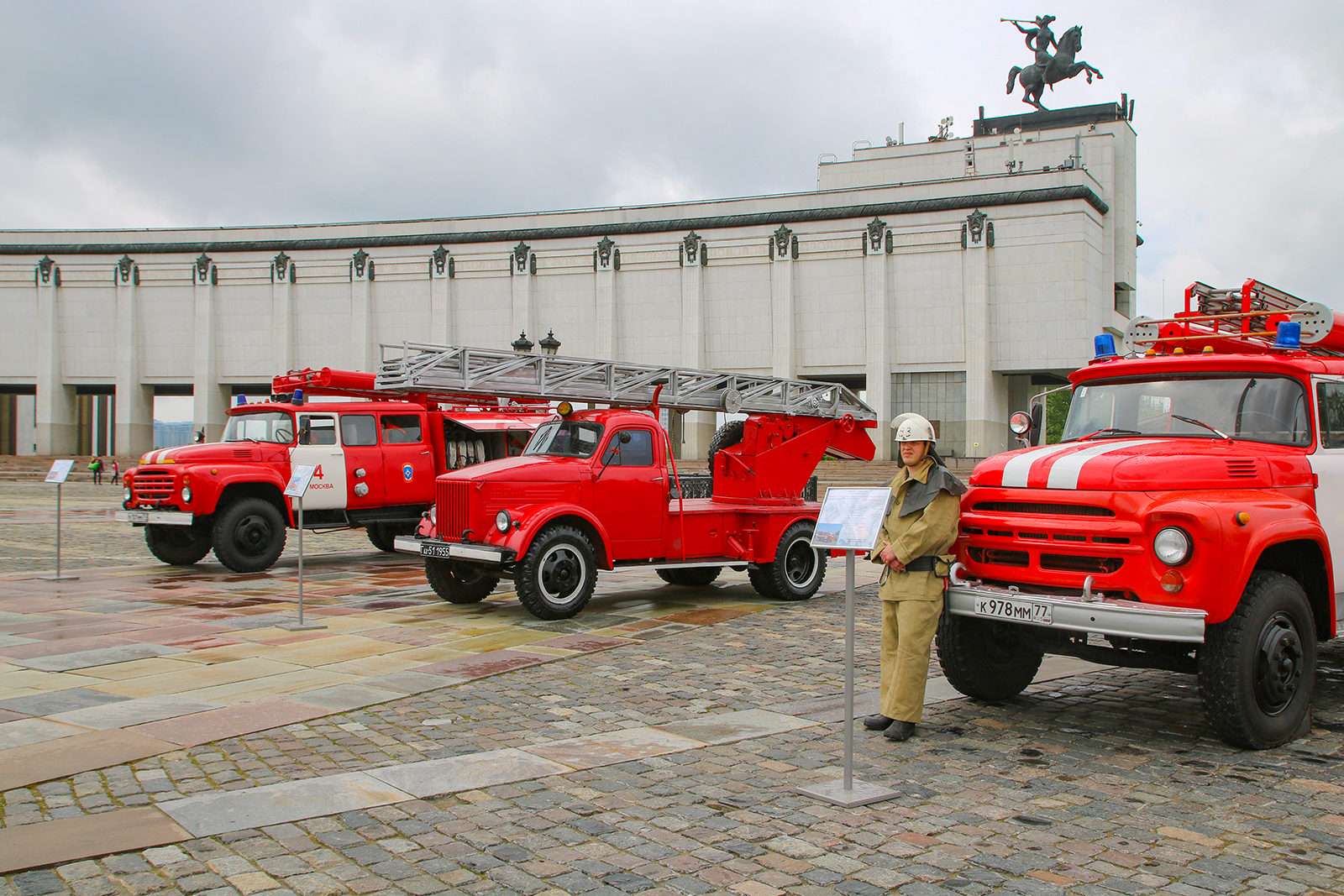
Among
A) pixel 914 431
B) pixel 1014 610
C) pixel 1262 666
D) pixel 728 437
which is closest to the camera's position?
pixel 1262 666

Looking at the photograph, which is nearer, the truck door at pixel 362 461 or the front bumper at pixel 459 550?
the front bumper at pixel 459 550

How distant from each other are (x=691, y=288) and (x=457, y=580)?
44.8 m

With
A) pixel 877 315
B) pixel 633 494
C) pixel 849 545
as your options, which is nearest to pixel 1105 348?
pixel 849 545

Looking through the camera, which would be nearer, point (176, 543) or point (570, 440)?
point (570, 440)

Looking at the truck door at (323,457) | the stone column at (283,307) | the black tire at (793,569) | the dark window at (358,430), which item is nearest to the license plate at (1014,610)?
the black tire at (793,569)

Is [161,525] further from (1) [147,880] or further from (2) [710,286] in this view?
(2) [710,286]

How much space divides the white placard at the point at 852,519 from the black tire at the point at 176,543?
1295 cm

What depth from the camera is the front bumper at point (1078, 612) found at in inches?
213

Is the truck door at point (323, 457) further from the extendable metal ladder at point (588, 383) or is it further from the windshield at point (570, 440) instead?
the windshield at point (570, 440)

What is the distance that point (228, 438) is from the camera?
16.2m

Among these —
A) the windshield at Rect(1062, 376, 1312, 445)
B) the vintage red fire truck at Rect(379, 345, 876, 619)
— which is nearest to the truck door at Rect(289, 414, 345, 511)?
the vintage red fire truck at Rect(379, 345, 876, 619)

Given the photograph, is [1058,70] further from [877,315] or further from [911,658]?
[911,658]

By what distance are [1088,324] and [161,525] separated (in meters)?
44.5

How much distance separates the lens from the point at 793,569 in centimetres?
1302
